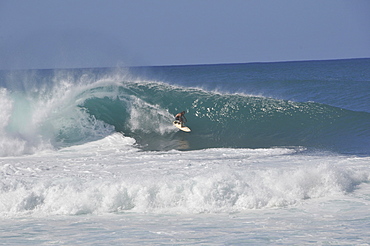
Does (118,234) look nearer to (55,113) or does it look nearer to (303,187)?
(303,187)

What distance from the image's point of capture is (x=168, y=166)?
28.5ft

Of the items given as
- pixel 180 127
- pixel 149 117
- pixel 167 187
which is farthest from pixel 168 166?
pixel 149 117

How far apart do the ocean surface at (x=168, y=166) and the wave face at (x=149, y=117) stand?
0.04m

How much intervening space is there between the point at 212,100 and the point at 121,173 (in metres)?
8.62

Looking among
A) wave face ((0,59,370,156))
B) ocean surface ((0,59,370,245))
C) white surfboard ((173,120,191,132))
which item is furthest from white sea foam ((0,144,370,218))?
white surfboard ((173,120,191,132))

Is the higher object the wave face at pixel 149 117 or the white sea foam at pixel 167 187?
the wave face at pixel 149 117

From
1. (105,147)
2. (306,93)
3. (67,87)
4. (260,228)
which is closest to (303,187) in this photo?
(260,228)

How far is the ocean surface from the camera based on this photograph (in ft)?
18.4

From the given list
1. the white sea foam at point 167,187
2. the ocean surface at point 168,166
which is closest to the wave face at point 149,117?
the ocean surface at point 168,166

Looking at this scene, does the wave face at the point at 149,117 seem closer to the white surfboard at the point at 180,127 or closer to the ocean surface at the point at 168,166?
the ocean surface at the point at 168,166

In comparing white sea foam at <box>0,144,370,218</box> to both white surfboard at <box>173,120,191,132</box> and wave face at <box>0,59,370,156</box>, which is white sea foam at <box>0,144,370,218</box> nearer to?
wave face at <box>0,59,370,156</box>

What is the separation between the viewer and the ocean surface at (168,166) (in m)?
5.62

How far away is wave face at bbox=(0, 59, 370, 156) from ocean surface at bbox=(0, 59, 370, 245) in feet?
0.13

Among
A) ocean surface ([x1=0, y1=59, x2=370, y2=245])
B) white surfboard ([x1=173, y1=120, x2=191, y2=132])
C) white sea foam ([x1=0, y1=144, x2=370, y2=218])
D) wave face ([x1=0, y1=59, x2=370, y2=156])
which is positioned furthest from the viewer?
white surfboard ([x1=173, y1=120, x2=191, y2=132])
